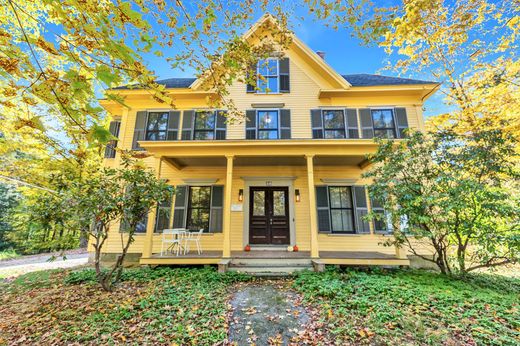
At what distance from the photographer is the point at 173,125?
8.38 meters

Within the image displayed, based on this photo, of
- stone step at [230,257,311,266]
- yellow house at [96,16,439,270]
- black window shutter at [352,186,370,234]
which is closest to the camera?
stone step at [230,257,311,266]

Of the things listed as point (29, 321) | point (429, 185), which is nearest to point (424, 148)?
point (429, 185)

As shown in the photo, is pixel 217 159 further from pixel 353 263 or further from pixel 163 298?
pixel 353 263

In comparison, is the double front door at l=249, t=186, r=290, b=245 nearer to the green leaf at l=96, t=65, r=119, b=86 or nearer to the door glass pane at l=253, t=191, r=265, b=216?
the door glass pane at l=253, t=191, r=265, b=216

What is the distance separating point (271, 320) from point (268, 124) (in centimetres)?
647

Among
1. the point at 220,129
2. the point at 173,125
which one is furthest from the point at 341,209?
the point at 173,125

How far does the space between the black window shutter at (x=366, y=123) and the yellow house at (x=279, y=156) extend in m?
0.03

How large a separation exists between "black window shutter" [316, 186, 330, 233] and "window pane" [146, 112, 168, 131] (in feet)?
20.8

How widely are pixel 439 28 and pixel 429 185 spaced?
9.38 metres

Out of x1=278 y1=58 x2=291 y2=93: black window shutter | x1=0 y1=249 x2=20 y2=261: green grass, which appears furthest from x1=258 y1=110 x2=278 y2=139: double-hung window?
x1=0 y1=249 x2=20 y2=261: green grass

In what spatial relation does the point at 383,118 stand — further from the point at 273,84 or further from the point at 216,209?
the point at 216,209

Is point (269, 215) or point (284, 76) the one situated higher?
point (284, 76)

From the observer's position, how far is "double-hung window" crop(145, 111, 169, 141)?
837cm

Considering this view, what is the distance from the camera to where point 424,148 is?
5.61 metres
